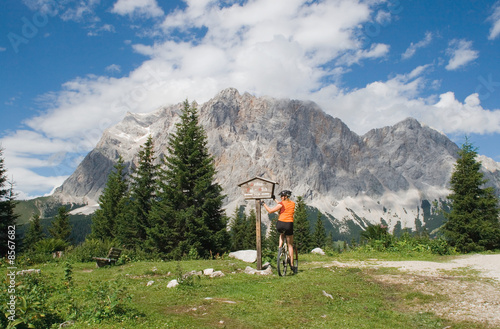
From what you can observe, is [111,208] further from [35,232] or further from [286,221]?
[286,221]

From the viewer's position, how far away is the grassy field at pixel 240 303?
639 cm

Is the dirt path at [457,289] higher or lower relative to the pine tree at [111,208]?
lower

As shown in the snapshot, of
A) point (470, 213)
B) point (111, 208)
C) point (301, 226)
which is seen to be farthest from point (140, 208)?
point (301, 226)

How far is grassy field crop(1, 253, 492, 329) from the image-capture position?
6395mm

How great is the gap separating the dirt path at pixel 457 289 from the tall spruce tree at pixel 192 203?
15994 mm

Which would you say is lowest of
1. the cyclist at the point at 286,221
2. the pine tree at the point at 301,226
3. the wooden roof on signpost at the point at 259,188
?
the pine tree at the point at 301,226

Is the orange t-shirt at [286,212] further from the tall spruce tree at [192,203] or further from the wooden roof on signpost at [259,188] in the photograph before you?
the tall spruce tree at [192,203]

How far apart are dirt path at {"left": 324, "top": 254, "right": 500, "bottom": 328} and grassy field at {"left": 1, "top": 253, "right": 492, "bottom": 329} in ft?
1.07

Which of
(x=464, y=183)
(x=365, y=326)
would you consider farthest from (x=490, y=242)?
(x=365, y=326)

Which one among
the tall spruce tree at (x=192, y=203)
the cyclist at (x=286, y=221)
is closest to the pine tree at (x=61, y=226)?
the tall spruce tree at (x=192, y=203)

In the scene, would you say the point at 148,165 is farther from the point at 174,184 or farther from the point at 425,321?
the point at 425,321

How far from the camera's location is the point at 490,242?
2128cm

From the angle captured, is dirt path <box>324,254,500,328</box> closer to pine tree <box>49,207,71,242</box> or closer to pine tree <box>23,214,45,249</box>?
pine tree <box>49,207,71,242</box>

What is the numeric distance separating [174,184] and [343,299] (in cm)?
2203
